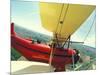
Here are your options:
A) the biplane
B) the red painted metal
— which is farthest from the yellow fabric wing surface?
the red painted metal

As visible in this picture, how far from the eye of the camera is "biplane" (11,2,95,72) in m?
2.21

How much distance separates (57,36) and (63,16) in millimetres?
238

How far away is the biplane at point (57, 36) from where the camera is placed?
7.23 ft

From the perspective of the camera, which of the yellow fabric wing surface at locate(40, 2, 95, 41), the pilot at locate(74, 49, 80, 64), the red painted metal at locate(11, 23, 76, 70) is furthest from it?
the pilot at locate(74, 49, 80, 64)

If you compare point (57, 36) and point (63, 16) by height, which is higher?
point (63, 16)

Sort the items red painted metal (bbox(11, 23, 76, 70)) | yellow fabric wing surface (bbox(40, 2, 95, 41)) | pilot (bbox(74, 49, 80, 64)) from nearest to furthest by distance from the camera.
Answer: red painted metal (bbox(11, 23, 76, 70))
yellow fabric wing surface (bbox(40, 2, 95, 41))
pilot (bbox(74, 49, 80, 64))

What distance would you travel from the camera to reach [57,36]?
232 cm

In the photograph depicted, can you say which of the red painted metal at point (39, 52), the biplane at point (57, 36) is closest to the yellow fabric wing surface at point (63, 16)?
the biplane at point (57, 36)

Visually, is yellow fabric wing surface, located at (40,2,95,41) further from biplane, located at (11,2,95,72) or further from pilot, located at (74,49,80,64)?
pilot, located at (74,49,80,64)

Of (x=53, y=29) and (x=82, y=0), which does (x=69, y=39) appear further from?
(x=82, y=0)

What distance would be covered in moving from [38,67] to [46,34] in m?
0.37

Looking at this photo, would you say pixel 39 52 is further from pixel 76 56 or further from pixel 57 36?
pixel 76 56

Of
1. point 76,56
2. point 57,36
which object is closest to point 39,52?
point 57,36

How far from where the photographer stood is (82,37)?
7.99 ft
